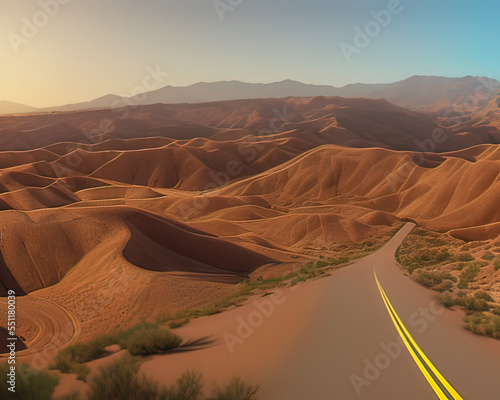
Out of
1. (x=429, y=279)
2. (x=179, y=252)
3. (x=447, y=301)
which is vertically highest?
(x=447, y=301)

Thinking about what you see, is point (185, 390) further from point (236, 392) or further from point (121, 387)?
point (121, 387)

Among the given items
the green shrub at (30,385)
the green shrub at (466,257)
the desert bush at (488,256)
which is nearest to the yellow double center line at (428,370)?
the green shrub at (30,385)

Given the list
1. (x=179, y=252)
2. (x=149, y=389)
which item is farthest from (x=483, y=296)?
(x=179, y=252)

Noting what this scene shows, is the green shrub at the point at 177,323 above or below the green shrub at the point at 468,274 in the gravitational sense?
below

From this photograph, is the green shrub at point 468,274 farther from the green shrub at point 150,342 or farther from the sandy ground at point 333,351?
the green shrub at point 150,342

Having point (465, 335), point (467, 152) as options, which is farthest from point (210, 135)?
point (465, 335)

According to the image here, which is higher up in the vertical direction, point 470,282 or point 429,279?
point 470,282
